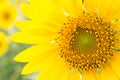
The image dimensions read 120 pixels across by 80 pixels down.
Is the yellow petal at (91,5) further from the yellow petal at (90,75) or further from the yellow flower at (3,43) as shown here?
the yellow flower at (3,43)

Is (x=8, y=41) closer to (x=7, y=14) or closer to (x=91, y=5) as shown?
(x=7, y=14)

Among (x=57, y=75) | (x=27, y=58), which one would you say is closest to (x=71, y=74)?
(x=57, y=75)

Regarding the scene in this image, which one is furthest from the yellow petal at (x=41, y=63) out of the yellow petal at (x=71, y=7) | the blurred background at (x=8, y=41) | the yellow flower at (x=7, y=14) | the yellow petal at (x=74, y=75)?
the yellow flower at (x=7, y=14)

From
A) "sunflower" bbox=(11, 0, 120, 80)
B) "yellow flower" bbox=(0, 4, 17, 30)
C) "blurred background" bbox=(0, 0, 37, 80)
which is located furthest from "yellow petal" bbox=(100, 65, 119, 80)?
"yellow flower" bbox=(0, 4, 17, 30)

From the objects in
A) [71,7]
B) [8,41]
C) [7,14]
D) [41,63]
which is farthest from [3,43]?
[71,7]

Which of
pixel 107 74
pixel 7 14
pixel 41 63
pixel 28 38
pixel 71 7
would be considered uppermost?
pixel 7 14
